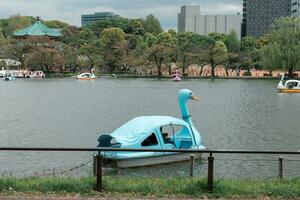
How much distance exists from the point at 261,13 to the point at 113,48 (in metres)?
99.1

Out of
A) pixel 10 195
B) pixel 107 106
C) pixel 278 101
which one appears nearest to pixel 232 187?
pixel 10 195

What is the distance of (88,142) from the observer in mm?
22969

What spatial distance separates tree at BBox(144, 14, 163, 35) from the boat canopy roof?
138m

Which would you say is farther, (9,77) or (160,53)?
(9,77)

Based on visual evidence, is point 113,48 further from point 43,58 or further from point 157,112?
point 157,112

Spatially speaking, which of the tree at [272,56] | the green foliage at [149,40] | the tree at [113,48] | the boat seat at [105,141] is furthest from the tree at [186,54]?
the boat seat at [105,141]

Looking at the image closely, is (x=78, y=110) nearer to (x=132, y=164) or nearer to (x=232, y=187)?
(x=132, y=164)

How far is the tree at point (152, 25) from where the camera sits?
516 feet

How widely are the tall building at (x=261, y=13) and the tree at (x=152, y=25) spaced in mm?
42463

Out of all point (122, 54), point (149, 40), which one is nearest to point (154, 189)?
point (122, 54)

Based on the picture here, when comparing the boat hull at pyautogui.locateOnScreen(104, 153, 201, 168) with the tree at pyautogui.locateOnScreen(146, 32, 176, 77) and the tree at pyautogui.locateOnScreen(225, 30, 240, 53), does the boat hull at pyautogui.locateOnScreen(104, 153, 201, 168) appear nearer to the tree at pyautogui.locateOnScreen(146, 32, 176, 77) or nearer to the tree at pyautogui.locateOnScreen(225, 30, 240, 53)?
the tree at pyautogui.locateOnScreen(146, 32, 176, 77)

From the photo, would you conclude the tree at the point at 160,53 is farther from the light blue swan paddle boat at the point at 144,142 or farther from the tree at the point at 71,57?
the light blue swan paddle boat at the point at 144,142

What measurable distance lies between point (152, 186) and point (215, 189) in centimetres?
102

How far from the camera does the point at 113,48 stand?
10906cm
